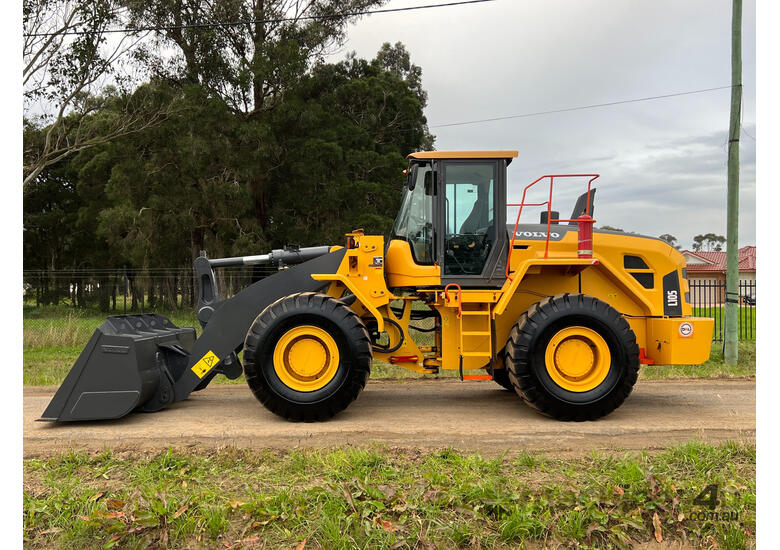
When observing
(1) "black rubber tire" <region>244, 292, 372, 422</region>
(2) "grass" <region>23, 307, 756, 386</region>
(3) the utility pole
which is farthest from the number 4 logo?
(3) the utility pole

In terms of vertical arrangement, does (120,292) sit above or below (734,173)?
below

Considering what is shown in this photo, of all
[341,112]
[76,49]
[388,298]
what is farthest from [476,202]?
[341,112]

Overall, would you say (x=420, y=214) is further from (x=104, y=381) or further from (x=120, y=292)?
(x=120, y=292)

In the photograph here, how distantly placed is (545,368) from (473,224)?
6.03 feet

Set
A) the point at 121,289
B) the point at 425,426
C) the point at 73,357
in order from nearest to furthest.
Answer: the point at 425,426 < the point at 73,357 < the point at 121,289

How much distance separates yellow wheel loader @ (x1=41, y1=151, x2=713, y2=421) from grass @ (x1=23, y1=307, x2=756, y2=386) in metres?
1.95

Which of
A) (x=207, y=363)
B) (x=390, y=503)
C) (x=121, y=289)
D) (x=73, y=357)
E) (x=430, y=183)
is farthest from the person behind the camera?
(x=121, y=289)

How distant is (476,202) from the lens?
655 centimetres

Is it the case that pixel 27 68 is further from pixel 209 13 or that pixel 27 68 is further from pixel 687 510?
pixel 687 510

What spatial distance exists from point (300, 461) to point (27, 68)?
57.0ft

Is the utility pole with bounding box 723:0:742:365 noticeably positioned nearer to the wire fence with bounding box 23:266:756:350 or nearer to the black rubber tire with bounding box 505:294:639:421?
the black rubber tire with bounding box 505:294:639:421

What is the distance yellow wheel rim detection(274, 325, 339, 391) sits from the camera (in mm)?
6062

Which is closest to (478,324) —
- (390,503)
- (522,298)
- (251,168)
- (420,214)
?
(522,298)

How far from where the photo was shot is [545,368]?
5.96 meters
